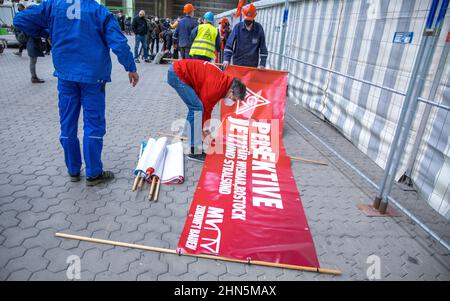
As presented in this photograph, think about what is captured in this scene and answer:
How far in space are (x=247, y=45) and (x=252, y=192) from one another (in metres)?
3.19

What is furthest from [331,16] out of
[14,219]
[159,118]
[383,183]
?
[14,219]

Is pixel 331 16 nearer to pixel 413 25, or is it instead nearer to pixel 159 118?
pixel 413 25

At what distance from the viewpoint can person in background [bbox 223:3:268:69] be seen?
558cm

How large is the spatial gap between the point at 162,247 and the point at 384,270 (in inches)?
69.4

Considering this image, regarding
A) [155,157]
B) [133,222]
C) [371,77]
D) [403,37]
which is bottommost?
[133,222]

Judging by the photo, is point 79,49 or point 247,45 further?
point 247,45

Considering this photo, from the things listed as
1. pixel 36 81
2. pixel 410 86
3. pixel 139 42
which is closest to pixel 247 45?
pixel 410 86

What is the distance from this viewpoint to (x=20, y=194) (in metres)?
3.11

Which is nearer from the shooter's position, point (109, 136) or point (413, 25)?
point (413, 25)

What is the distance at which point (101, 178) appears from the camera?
347cm

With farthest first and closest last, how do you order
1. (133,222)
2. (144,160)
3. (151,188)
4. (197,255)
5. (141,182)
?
1. (144,160)
2. (141,182)
3. (151,188)
4. (133,222)
5. (197,255)

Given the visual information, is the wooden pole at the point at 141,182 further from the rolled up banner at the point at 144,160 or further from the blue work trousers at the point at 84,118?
the blue work trousers at the point at 84,118

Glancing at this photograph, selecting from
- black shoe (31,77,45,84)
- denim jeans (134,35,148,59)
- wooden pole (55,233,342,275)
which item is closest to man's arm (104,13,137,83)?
wooden pole (55,233,342,275)

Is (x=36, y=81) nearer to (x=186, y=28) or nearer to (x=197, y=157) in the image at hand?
(x=186, y=28)
